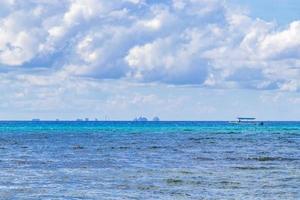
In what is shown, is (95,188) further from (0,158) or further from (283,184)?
(0,158)

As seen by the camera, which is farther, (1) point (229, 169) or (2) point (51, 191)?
(1) point (229, 169)

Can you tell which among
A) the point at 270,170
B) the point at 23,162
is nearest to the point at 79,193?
the point at 270,170

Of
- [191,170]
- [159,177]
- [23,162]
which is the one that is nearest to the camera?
[159,177]

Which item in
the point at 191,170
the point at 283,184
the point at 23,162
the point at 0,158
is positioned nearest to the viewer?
the point at 283,184

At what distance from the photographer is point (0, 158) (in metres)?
57.8

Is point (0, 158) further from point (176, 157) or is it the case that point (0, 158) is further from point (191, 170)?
point (191, 170)

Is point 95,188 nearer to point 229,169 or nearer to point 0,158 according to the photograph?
point 229,169

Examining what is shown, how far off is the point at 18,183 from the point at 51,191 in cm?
432

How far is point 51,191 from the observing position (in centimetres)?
3319

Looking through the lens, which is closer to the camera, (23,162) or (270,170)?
(270,170)

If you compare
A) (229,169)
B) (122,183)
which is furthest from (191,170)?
(122,183)

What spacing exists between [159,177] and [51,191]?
28.7ft

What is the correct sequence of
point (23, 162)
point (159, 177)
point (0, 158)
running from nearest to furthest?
point (159, 177)
point (23, 162)
point (0, 158)

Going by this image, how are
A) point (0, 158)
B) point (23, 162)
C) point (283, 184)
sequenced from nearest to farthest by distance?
point (283, 184), point (23, 162), point (0, 158)
